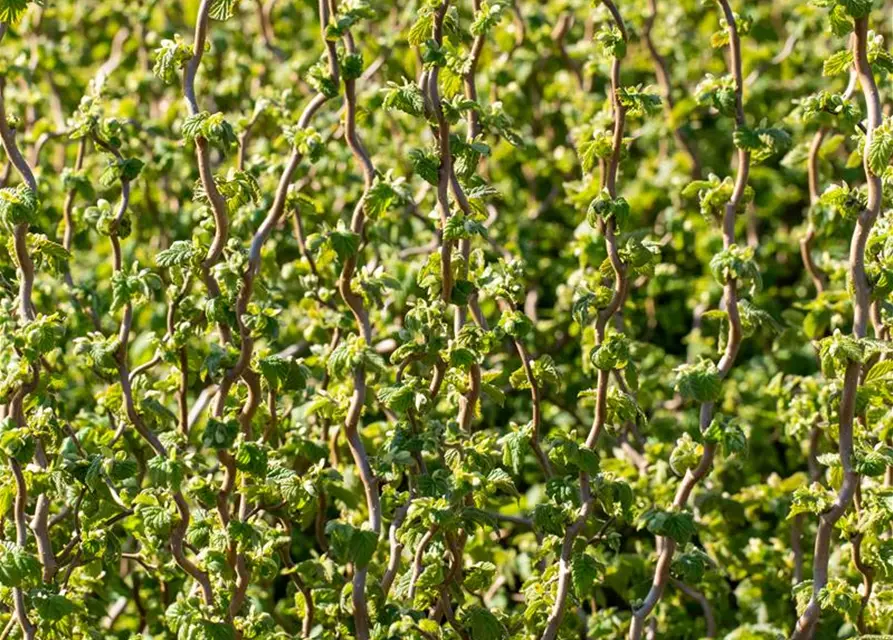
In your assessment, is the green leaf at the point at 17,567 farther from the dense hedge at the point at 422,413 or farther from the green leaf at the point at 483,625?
the green leaf at the point at 483,625

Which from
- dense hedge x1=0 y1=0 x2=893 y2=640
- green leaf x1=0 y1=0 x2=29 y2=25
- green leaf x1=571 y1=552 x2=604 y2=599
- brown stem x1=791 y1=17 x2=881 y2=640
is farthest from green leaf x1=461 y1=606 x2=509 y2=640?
green leaf x1=0 y1=0 x2=29 y2=25

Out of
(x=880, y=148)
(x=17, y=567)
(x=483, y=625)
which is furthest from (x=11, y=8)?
(x=880, y=148)

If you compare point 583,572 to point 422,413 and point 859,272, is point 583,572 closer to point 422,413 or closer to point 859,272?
point 422,413

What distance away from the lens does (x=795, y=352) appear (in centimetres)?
428

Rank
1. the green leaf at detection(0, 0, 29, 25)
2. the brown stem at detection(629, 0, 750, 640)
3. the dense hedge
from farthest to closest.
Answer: the brown stem at detection(629, 0, 750, 640) → the dense hedge → the green leaf at detection(0, 0, 29, 25)

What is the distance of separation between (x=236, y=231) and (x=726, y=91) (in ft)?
4.38

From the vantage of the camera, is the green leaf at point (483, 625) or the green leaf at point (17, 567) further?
the green leaf at point (483, 625)

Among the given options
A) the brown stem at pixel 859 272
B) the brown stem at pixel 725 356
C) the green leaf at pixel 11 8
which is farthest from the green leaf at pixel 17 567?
the brown stem at pixel 859 272

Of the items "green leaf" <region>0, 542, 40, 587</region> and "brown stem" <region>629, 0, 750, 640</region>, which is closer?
"green leaf" <region>0, 542, 40, 587</region>

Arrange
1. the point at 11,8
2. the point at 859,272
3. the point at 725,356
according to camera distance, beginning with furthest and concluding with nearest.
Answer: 1. the point at 725,356
2. the point at 859,272
3. the point at 11,8

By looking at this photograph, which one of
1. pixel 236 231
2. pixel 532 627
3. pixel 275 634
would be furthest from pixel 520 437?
pixel 236 231

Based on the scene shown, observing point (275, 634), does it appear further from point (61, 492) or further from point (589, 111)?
point (589, 111)

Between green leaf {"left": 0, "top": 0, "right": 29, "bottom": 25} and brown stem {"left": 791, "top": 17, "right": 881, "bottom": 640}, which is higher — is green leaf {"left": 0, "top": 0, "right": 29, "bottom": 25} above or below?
above

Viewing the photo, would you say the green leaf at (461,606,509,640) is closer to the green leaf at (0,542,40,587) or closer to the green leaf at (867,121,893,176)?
the green leaf at (0,542,40,587)
